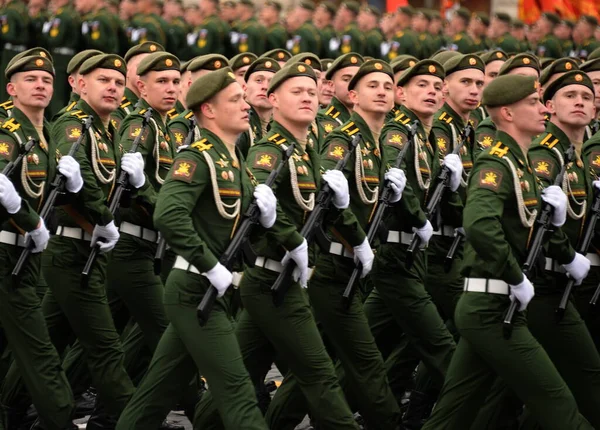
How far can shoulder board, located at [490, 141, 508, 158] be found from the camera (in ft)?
24.3

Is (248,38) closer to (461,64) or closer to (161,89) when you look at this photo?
(461,64)

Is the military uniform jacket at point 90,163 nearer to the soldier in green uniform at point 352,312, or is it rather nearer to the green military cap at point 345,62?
the soldier in green uniform at point 352,312

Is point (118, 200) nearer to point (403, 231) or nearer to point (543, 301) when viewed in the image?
point (403, 231)

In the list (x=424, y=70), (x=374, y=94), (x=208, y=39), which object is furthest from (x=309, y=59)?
(x=208, y=39)

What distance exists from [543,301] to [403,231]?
1437 mm

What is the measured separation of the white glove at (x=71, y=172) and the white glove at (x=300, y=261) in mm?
1344

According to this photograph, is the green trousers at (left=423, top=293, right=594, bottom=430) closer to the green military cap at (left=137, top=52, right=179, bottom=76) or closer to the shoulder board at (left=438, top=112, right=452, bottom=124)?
the shoulder board at (left=438, top=112, right=452, bottom=124)

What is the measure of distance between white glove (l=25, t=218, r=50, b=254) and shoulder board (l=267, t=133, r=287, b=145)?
4.00 feet

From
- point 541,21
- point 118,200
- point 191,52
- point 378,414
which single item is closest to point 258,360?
point 378,414

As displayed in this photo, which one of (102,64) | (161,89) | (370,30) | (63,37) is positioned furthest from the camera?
(370,30)

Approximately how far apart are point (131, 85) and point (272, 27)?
10522 mm

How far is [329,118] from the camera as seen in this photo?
10609 mm

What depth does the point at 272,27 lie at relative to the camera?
20.7m

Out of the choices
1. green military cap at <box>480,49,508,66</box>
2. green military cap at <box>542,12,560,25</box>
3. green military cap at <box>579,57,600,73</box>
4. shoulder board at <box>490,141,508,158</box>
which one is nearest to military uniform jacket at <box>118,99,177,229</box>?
shoulder board at <box>490,141,508,158</box>
